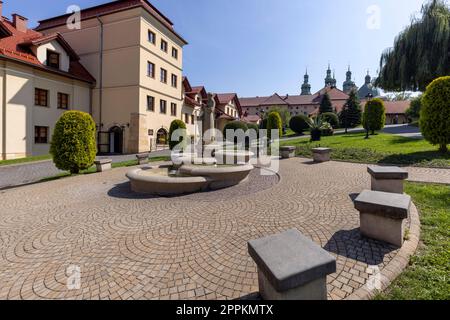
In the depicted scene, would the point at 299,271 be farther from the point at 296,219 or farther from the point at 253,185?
the point at 253,185

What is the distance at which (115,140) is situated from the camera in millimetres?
22047

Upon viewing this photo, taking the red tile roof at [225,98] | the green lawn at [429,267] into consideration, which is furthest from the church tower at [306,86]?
the green lawn at [429,267]

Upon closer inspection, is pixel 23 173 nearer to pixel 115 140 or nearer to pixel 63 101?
pixel 63 101

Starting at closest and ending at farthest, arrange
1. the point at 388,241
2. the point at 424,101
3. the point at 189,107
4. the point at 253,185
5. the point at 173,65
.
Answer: the point at 388,241, the point at 253,185, the point at 424,101, the point at 173,65, the point at 189,107

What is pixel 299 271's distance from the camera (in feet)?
6.42

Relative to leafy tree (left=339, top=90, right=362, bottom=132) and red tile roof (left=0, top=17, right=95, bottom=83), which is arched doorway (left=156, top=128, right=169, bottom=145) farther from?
leafy tree (left=339, top=90, right=362, bottom=132)

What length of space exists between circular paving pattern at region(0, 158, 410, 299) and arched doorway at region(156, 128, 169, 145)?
57.3 feet

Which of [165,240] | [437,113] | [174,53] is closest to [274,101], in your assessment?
[174,53]

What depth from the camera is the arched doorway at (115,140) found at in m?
21.7

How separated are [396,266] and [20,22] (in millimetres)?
29334

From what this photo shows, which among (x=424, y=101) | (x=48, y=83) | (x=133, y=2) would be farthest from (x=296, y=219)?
(x=133, y=2)

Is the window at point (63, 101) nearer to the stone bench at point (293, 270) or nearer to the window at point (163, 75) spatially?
the window at point (163, 75)

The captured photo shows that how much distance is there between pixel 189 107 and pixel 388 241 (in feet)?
94.7

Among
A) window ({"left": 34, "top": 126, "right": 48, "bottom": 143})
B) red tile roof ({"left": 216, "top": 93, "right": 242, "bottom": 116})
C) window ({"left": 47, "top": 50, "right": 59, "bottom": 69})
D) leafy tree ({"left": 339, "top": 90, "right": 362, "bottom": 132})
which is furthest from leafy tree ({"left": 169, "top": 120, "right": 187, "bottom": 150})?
leafy tree ({"left": 339, "top": 90, "right": 362, "bottom": 132})
